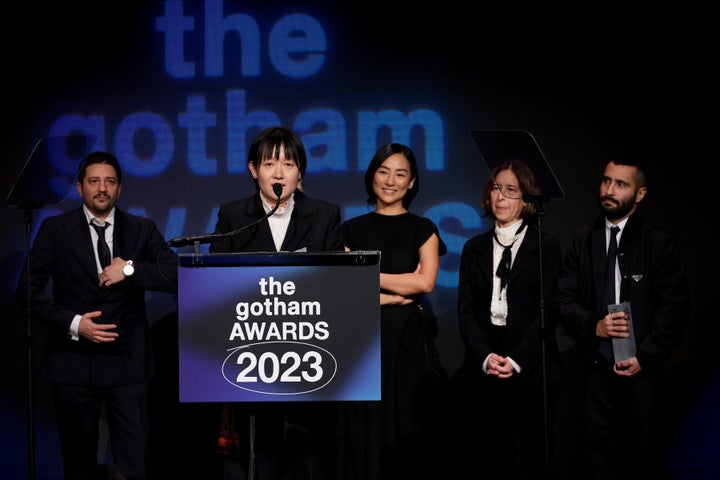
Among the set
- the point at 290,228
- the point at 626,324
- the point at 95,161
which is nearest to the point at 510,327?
the point at 626,324

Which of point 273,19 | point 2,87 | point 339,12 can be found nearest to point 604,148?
point 339,12

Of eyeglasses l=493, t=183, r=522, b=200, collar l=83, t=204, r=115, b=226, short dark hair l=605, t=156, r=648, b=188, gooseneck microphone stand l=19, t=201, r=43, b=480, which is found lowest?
gooseneck microphone stand l=19, t=201, r=43, b=480

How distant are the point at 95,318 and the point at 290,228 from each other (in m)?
1.41

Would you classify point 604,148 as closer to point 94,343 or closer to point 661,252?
point 661,252

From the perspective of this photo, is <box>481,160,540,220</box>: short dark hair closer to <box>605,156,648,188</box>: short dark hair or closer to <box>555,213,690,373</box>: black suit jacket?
<box>555,213,690,373</box>: black suit jacket

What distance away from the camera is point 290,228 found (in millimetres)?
3412

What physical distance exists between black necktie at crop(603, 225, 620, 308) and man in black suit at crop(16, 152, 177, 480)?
7.17 feet

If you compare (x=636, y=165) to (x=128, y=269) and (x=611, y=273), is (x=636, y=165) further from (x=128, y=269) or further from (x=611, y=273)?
(x=128, y=269)

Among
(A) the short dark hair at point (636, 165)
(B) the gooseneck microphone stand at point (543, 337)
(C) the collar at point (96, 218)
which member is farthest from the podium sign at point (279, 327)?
(A) the short dark hair at point (636, 165)

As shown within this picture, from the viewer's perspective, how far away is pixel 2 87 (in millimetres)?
5297

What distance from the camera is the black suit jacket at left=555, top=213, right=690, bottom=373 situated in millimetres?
4098

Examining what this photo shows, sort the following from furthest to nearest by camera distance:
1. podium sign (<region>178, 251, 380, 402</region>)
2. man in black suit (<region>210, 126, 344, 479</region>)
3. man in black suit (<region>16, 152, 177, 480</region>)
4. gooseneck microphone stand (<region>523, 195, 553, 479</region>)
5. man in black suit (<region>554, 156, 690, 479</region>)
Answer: man in black suit (<region>16, 152, 177, 480</region>)
man in black suit (<region>554, 156, 690, 479</region>)
gooseneck microphone stand (<region>523, 195, 553, 479</region>)
man in black suit (<region>210, 126, 344, 479</region>)
podium sign (<region>178, 251, 380, 402</region>)

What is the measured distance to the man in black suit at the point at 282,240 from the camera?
10.3 ft

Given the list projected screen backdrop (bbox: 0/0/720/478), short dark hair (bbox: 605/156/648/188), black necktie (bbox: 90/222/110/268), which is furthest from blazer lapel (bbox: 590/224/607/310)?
black necktie (bbox: 90/222/110/268)
